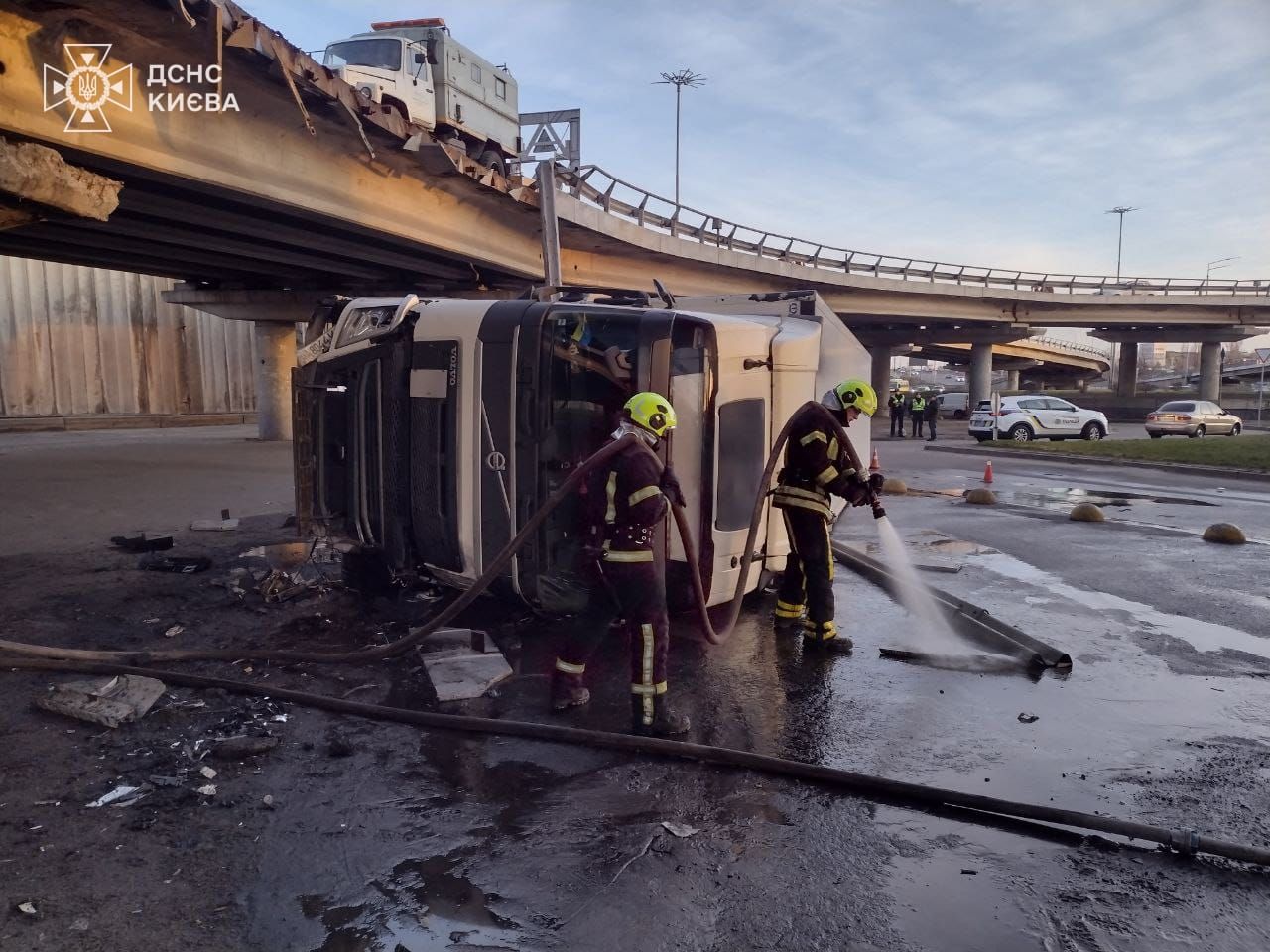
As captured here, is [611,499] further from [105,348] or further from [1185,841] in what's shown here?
[105,348]

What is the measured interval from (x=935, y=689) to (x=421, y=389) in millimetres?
3775

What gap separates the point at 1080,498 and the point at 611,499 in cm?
1169

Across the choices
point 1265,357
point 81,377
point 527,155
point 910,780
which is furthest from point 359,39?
point 1265,357

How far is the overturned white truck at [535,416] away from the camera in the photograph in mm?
5234

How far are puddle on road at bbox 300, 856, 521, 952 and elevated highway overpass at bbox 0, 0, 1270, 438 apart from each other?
802 cm

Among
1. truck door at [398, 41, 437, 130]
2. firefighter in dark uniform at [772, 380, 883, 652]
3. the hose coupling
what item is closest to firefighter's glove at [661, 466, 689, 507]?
firefighter in dark uniform at [772, 380, 883, 652]

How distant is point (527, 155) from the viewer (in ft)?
78.7

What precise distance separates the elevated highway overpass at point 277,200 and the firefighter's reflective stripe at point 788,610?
24.6 feet

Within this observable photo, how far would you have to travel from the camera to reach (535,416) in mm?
5230

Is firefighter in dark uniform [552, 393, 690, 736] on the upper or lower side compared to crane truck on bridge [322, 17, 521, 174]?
lower

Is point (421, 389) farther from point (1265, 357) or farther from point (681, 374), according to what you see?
point (1265, 357)

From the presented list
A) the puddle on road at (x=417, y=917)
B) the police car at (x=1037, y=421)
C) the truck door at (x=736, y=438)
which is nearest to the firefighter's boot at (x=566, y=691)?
the truck door at (x=736, y=438)

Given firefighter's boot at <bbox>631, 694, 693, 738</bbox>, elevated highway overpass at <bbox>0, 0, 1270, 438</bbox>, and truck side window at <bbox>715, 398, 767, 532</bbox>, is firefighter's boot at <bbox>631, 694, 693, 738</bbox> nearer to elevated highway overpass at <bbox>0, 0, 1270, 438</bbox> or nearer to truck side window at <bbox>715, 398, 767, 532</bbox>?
truck side window at <bbox>715, 398, 767, 532</bbox>

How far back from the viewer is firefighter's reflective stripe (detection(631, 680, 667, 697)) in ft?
14.1
